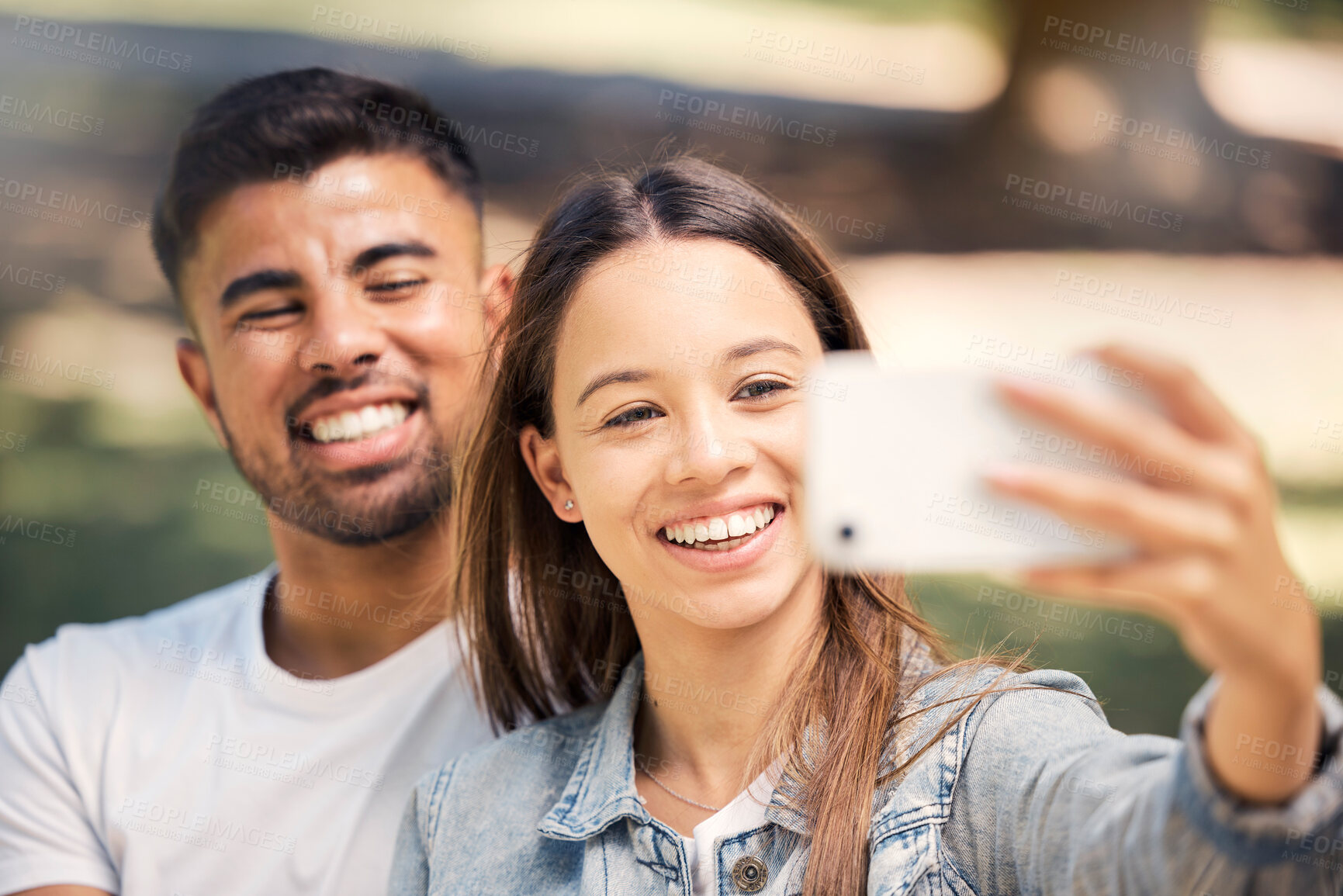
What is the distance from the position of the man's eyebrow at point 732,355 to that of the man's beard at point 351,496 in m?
0.80

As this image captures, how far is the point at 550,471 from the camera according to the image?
1.72m

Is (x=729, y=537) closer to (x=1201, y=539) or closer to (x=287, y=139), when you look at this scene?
(x=1201, y=539)

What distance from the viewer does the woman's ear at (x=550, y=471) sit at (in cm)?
170

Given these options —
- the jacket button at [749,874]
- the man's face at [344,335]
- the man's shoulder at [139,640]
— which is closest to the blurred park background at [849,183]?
the man's shoulder at [139,640]

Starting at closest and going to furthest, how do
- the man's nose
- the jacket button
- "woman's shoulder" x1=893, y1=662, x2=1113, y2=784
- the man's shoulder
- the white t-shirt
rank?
"woman's shoulder" x1=893, y1=662, x2=1113, y2=784 → the jacket button → the white t-shirt → the man's nose → the man's shoulder

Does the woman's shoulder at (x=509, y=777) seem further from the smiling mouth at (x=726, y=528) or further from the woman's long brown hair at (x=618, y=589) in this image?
the smiling mouth at (x=726, y=528)

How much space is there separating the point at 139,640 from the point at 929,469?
6.29 ft

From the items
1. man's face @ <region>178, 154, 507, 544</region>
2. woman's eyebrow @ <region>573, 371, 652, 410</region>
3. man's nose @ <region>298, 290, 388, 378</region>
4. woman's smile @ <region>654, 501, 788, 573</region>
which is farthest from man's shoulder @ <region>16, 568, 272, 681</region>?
woman's smile @ <region>654, 501, 788, 573</region>

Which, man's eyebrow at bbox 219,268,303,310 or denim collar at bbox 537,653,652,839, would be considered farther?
man's eyebrow at bbox 219,268,303,310

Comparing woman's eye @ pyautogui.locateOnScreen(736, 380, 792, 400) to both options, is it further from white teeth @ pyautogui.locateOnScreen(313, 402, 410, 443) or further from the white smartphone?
white teeth @ pyautogui.locateOnScreen(313, 402, 410, 443)

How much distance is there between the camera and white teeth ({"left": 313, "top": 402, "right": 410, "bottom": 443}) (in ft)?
7.19

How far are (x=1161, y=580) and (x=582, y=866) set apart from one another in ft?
3.33

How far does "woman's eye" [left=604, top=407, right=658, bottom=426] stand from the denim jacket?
460 millimetres

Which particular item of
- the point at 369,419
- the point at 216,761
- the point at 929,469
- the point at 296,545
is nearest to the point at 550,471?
the point at 369,419
